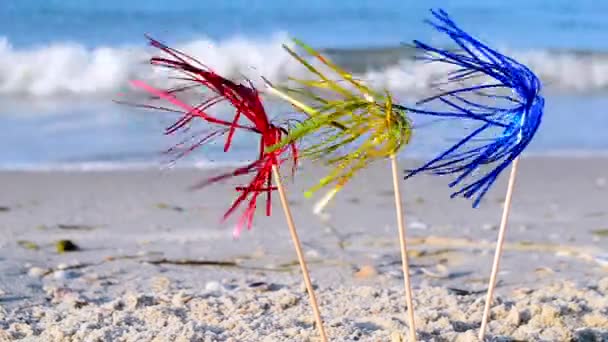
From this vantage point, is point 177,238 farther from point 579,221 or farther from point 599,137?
point 599,137

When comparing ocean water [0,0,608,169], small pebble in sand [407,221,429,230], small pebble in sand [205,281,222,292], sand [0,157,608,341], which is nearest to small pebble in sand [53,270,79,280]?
sand [0,157,608,341]

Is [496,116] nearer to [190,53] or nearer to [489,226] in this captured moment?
[489,226]

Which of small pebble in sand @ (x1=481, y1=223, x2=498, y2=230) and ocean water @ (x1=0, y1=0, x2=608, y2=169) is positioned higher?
ocean water @ (x1=0, y1=0, x2=608, y2=169)

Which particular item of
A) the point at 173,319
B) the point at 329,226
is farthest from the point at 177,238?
the point at 173,319

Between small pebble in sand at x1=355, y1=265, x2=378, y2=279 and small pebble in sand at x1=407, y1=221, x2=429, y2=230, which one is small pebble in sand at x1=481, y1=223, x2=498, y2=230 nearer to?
small pebble in sand at x1=407, y1=221, x2=429, y2=230

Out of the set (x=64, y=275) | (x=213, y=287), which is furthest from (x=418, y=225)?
(x=64, y=275)

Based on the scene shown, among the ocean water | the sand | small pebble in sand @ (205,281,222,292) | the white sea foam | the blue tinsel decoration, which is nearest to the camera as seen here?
the blue tinsel decoration

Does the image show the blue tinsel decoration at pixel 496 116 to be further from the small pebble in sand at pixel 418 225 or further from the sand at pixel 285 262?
the small pebble in sand at pixel 418 225
